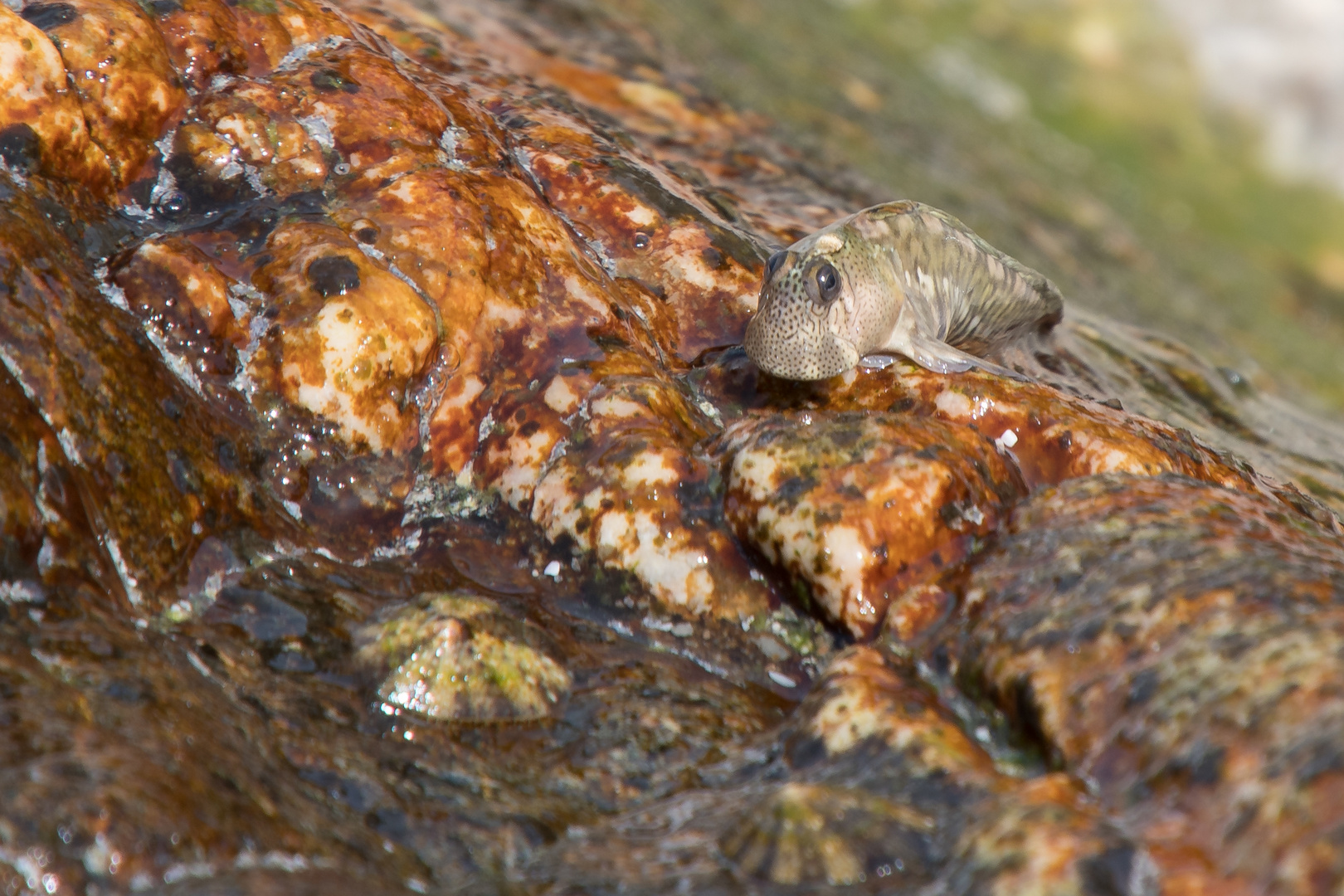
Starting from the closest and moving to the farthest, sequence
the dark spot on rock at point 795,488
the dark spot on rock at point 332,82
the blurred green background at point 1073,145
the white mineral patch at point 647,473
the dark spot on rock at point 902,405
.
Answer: the dark spot on rock at point 795,488 < the white mineral patch at point 647,473 < the dark spot on rock at point 902,405 < the dark spot on rock at point 332,82 < the blurred green background at point 1073,145

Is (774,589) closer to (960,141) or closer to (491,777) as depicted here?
(491,777)

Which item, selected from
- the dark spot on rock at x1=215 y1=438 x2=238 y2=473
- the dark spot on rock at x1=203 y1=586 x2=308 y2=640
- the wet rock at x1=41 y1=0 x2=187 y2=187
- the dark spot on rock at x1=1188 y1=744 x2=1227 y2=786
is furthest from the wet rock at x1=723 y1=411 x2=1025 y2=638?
the wet rock at x1=41 y1=0 x2=187 y2=187

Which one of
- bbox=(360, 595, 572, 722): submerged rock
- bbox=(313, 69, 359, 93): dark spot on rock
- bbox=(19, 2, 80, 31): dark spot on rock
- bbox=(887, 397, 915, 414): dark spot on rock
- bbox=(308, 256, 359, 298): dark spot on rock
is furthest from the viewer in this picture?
bbox=(313, 69, 359, 93): dark spot on rock

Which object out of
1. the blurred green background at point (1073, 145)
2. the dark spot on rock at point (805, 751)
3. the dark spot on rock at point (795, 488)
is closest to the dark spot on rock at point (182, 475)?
the dark spot on rock at point (795, 488)

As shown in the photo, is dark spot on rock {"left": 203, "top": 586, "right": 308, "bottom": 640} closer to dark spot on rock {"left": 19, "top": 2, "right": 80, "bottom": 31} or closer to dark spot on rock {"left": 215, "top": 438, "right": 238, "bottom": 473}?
dark spot on rock {"left": 215, "top": 438, "right": 238, "bottom": 473}

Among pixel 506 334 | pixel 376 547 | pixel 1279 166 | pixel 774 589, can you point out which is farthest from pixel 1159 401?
pixel 1279 166

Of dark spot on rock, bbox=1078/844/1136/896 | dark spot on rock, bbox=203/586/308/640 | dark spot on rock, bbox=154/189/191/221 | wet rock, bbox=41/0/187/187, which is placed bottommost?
dark spot on rock, bbox=203/586/308/640

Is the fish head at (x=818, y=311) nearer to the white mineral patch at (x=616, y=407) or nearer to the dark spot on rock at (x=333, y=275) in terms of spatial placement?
the white mineral patch at (x=616, y=407)
